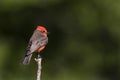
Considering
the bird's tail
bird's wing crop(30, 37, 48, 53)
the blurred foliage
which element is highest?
the blurred foliage

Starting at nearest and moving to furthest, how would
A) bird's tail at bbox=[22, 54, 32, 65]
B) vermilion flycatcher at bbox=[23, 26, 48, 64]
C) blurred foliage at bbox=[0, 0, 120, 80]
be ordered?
vermilion flycatcher at bbox=[23, 26, 48, 64] → bird's tail at bbox=[22, 54, 32, 65] → blurred foliage at bbox=[0, 0, 120, 80]

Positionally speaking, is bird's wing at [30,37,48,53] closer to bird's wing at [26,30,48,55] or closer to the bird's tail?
bird's wing at [26,30,48,55]

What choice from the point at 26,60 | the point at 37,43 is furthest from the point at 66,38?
the point at 37,43

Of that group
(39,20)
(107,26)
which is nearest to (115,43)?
(107,26)

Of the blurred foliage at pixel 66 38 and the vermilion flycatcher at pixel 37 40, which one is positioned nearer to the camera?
the vermilion flycatcher at pixel 37 40

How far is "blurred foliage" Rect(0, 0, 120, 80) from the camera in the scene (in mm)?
16688

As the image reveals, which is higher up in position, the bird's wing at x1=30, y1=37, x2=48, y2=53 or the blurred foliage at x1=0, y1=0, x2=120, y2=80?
the blurred foliage at x1=0, y1=0, x2=120, y2=80

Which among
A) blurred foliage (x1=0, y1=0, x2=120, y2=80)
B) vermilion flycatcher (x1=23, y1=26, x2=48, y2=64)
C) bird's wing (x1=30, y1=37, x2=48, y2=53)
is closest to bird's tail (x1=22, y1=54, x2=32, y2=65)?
vermilion flycatcher (x1=23, y1=26, x2=48, y2=64)

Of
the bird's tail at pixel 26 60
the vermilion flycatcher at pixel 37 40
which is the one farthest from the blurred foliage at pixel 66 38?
the vermilion flycatcher at pixel 37 40

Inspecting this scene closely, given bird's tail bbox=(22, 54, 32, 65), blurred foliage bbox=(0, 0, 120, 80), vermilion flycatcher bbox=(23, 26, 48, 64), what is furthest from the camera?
blurred foliage bbox=(0, 0, 120, 80)

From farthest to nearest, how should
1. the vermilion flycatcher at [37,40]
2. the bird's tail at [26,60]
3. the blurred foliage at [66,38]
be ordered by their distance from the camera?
the blurred foliage at [66,38] → the bird's tail at [26,60] → the vermilion flycatcher at [37,40]

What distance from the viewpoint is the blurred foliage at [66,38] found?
54.7 ft

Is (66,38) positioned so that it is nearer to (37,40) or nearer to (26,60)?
(26,60)

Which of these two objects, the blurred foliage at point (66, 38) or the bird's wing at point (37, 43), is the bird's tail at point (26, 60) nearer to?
the bird's wing at point (37, 43)
